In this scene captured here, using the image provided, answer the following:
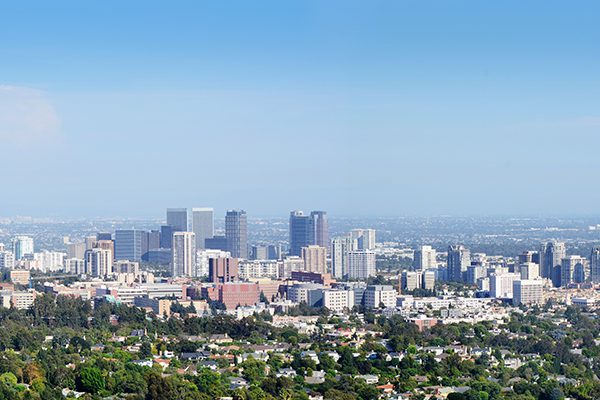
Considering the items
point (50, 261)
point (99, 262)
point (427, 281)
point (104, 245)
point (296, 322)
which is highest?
point (104, 245)

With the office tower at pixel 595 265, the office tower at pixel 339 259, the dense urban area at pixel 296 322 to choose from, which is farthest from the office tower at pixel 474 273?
the office tower at pixel 339 259

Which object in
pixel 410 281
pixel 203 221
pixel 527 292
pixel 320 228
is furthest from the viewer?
pixel 203 221

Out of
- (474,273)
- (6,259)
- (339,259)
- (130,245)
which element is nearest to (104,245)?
(6,259)

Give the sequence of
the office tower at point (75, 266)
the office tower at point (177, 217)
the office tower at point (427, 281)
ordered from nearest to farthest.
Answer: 1. the office tower at point (427, 281)
2. the office tower at point (75, 266)
3. the office tower at point (177, 217)

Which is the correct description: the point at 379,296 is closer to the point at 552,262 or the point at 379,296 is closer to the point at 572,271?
the point at 572,271

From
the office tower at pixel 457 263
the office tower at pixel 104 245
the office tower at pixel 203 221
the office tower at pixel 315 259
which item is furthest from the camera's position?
the office tower at pixel 203 221

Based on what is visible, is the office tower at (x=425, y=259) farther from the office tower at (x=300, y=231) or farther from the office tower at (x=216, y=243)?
the office tower at (x=216, y=243)
